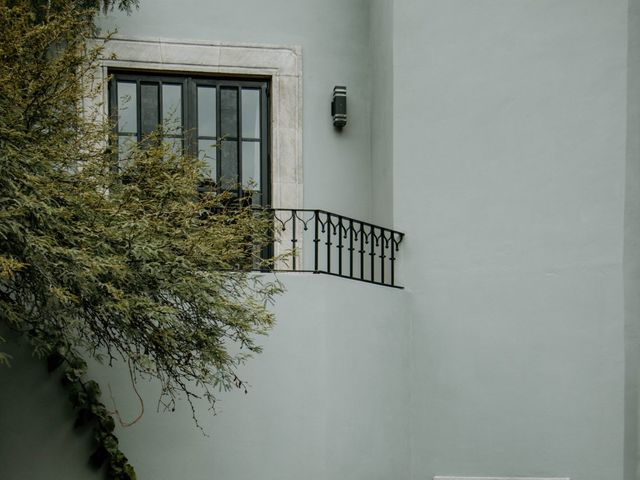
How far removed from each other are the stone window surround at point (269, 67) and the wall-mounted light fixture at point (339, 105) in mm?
415

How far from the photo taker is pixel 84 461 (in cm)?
711

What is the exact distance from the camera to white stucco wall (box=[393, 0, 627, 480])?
25.8 feet

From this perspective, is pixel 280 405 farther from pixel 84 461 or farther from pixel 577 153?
pixel 577 153

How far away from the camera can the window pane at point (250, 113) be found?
937 cm

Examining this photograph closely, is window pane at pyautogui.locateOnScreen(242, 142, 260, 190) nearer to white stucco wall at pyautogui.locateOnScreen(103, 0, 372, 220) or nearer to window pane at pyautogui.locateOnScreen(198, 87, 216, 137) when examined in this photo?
window pane at pyautogui.locateOnScreen(198, 87, 216, 137)

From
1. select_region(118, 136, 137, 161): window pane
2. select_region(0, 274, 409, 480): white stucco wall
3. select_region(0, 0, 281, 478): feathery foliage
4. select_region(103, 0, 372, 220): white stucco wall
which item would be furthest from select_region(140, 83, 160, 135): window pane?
select_region(0, 274, 409, 480): white stucco wall

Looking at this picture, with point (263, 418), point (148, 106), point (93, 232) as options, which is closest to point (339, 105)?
point (148, 106)

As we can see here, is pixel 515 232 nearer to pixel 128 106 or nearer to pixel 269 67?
pixel 269 67

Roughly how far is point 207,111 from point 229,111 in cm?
26

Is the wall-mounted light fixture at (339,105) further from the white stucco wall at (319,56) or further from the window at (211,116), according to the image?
the window at (211,116)

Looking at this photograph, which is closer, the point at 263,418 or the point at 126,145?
the point at 126,145

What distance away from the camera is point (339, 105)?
30.1ft

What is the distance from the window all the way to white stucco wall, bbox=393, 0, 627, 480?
184cm

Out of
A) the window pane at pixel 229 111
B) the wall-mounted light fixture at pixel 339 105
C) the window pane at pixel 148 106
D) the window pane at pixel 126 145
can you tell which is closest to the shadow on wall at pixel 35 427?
the window pane at pixel 126 145
